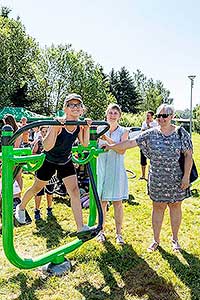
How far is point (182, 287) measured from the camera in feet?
11.0

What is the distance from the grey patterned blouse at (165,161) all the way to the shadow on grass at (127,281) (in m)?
0.73

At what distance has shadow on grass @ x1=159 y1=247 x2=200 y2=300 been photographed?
11.1ft

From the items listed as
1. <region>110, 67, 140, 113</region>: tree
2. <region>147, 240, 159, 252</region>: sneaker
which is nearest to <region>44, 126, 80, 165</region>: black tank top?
<region>147, 240, 159, 252</region>: sneaker

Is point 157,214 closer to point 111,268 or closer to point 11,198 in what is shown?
point 111,268

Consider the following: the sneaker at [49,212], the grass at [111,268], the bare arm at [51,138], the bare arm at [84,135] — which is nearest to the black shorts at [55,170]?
the bare arm at [84,135]

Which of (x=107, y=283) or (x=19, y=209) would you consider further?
(x=19, y=209)

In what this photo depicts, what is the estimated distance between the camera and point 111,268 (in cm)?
370

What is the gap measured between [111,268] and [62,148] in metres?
1.31

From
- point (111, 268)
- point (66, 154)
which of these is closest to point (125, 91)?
point (66, 154)

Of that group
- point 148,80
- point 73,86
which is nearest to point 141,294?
point 73,86

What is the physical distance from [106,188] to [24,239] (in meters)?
1.18

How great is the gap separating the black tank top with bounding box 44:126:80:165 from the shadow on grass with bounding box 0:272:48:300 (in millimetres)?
1120

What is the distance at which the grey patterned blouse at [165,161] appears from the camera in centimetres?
382

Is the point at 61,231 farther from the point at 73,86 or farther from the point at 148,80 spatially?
the point at 148,80
